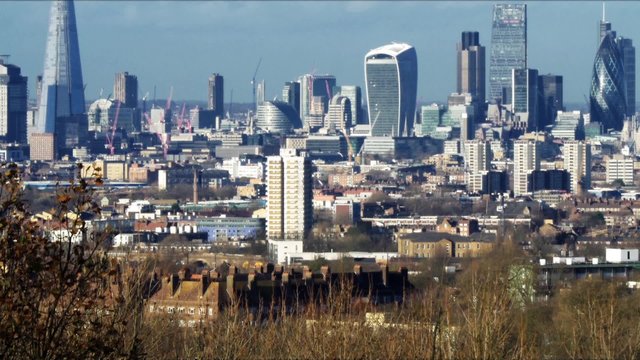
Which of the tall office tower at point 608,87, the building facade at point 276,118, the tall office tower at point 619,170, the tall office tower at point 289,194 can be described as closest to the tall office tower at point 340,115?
the building facade at point 276,118

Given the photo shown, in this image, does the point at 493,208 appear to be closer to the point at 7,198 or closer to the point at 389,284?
the point at 389,284

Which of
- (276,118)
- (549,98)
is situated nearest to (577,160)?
(276,118)

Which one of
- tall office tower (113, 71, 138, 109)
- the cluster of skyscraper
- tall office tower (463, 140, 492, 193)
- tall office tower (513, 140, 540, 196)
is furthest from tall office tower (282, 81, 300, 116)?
tall office tower (513, 140, 540, 196)

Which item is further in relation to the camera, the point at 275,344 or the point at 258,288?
the point at 258,288

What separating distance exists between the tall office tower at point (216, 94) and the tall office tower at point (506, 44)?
1664 cm

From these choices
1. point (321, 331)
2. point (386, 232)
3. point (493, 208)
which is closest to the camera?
point (321, 331)

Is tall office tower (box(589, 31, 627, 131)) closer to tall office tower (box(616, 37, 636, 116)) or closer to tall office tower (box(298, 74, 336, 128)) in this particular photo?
tall office tower (box(616, 37, 636, 116))

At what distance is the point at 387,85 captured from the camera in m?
112

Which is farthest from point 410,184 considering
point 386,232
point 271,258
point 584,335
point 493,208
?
point 584,335

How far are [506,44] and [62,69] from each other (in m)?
28.7

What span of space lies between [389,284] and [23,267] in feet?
56.7

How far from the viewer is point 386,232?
162 ft

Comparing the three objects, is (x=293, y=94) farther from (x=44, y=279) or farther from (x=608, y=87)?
(x=44, y=279)

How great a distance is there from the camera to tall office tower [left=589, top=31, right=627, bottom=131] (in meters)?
110
